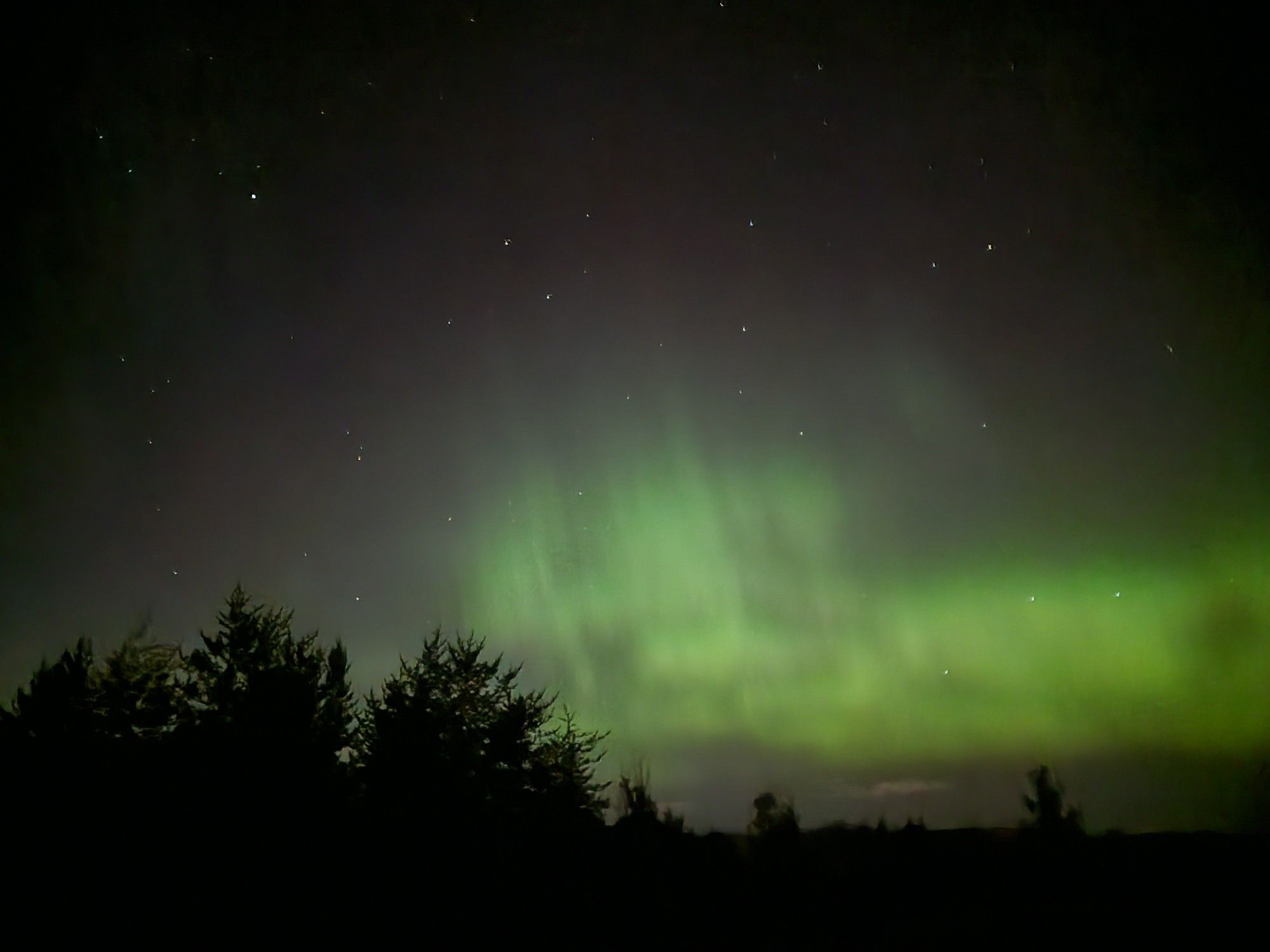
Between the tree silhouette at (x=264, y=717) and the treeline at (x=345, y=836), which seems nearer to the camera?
the treeline at (x=345, y=836)

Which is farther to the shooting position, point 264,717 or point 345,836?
point 264,717

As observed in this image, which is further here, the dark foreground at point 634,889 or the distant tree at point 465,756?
the distant tree at point 465,756

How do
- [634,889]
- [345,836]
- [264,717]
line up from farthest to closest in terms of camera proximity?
[264,717] → [345,836] → [634,889]

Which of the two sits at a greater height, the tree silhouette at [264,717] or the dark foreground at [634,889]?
the tree silhouette at [264,717]

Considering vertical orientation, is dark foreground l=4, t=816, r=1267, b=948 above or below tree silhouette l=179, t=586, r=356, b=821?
below

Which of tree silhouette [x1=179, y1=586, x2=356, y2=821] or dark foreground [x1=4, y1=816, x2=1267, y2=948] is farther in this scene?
tree silhouette [x1=179, y1=586, x2=356, y2=821]

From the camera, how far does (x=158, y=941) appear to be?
13508mm

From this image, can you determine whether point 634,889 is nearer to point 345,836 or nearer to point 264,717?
point 345,836

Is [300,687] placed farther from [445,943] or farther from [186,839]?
[445,943]

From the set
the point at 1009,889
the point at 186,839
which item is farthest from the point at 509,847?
the point at 1009,889

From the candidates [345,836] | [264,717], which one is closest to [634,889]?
[345,836]

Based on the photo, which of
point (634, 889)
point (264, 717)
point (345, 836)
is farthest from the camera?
point (264, 717)

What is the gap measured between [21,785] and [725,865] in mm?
16097

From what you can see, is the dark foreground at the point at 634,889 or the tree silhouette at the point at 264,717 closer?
the dark foreground at the point at 634,889
